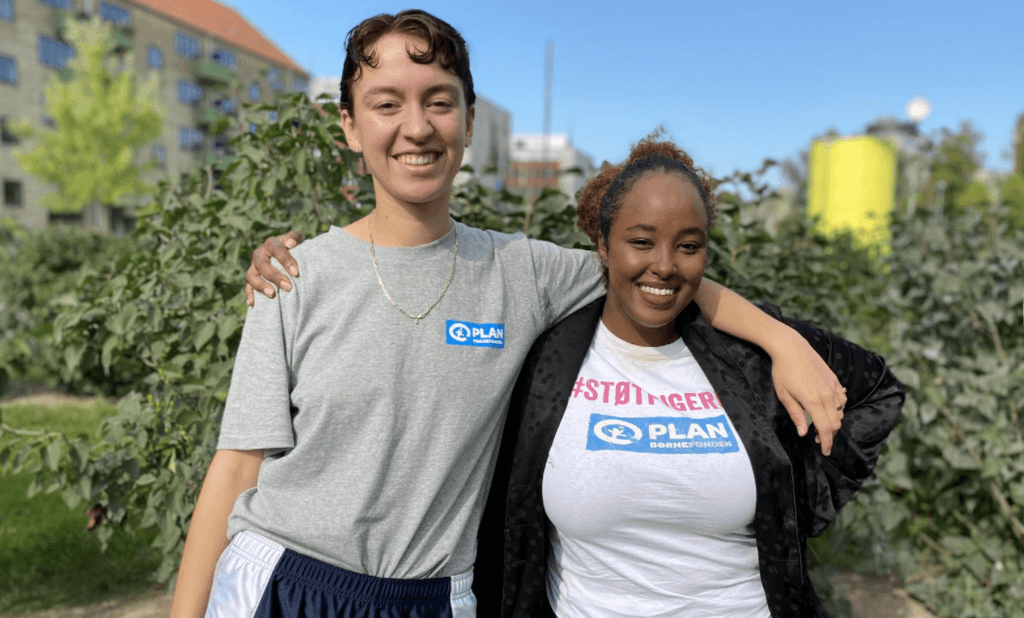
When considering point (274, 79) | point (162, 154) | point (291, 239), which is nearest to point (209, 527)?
point (291, 239)

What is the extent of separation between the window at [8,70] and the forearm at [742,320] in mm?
39507

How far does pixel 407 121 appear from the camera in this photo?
1.52m

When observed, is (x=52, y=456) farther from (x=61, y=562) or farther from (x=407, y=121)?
(x=61, y=562)

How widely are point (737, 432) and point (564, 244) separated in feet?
3.27

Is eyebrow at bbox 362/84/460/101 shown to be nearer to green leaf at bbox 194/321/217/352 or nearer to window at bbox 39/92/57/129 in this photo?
green leaf at bbox 194/321/217/352

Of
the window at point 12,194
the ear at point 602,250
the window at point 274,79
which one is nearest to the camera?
the ear at point 602,250

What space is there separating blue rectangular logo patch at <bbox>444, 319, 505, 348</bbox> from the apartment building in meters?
26.8

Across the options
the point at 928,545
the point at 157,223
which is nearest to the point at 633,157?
the point at 157,223

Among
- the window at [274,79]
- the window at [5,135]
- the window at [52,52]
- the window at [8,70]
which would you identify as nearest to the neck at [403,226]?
the window at [274,79]

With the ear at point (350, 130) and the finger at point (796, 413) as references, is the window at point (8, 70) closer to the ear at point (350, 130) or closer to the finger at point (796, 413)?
the ear at point (350, 130)

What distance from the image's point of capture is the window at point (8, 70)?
32688 millimetres

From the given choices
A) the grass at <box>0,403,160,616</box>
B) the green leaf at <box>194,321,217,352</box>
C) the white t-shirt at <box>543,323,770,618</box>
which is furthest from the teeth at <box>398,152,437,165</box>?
the grass at <box>0,403,160,616</box>

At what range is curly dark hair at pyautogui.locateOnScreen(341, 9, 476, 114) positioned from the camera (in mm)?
1522

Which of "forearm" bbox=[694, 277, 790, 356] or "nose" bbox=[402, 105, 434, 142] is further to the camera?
"forearm" bbox=[694, 277, 790, 356]
